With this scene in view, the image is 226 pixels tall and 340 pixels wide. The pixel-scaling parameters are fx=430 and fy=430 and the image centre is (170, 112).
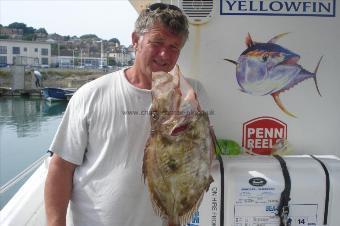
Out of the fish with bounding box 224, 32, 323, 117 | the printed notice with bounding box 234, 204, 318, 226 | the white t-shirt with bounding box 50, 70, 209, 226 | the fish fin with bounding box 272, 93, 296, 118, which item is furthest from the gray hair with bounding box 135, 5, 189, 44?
the printed notice with bounding box 234, 204, 318, 226

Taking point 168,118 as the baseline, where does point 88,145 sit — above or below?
below

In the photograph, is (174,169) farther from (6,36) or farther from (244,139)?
(6,36)

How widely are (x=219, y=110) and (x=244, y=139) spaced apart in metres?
0.26

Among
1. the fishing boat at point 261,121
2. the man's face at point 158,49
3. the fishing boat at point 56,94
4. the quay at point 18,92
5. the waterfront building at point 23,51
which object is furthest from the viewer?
the waterfront building at point 23,51

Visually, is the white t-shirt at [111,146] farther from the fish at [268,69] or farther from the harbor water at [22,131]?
the harbor water at [22,131]

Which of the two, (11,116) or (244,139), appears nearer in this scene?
(244,139)

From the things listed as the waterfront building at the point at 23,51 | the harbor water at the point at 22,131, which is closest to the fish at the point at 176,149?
the harbor water at the point at 22,131

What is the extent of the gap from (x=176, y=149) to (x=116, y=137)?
1.45ft

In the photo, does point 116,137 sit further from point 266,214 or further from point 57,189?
point 266,214

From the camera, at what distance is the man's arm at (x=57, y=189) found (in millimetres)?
2135

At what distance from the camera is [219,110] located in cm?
285

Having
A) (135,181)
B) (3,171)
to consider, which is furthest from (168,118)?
(3,171)

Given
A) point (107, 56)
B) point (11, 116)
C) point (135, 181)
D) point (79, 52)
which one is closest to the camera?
point (135, 181)

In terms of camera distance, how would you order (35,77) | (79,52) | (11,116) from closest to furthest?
(11,116) → (35,77) → (79,52)
